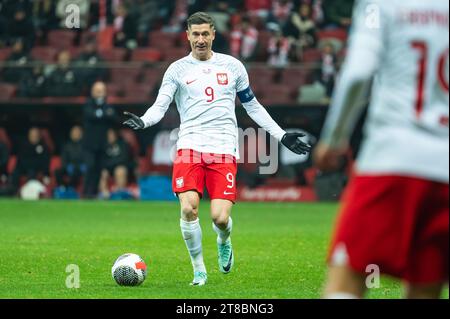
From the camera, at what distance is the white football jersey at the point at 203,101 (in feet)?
34.5

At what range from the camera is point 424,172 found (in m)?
5.30

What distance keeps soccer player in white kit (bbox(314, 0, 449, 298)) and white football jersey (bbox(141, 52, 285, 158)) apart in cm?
510

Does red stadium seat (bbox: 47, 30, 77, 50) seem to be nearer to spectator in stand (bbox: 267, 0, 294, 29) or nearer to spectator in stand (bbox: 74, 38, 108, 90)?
spectator in stand (bbox: 74, 38, 108, 90)

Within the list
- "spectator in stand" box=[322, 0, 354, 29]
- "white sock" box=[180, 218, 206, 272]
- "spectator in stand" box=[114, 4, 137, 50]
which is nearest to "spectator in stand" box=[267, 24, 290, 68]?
"spectator in stand" box=[322, 0, 354, 29]

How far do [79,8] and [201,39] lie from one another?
1755cm

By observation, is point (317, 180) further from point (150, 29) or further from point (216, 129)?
point (216, 129)

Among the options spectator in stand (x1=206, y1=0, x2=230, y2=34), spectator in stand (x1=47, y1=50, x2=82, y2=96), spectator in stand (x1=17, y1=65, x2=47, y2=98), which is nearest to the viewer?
spectator in stand (x1=47, y1=50, x2=82, y2=96)

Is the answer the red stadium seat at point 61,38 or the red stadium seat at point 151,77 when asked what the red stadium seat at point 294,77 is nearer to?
the red stadium seat at point 151,77

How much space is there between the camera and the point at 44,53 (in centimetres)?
2644

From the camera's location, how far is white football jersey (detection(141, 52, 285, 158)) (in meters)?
10.5

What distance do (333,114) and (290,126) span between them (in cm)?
1806

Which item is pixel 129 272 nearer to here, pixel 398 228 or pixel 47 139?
pixel 398 228

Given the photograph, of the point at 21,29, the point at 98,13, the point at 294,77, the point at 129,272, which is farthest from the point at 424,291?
the point at 98,13

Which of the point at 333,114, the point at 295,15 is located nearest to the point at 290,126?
the point at 295,15
